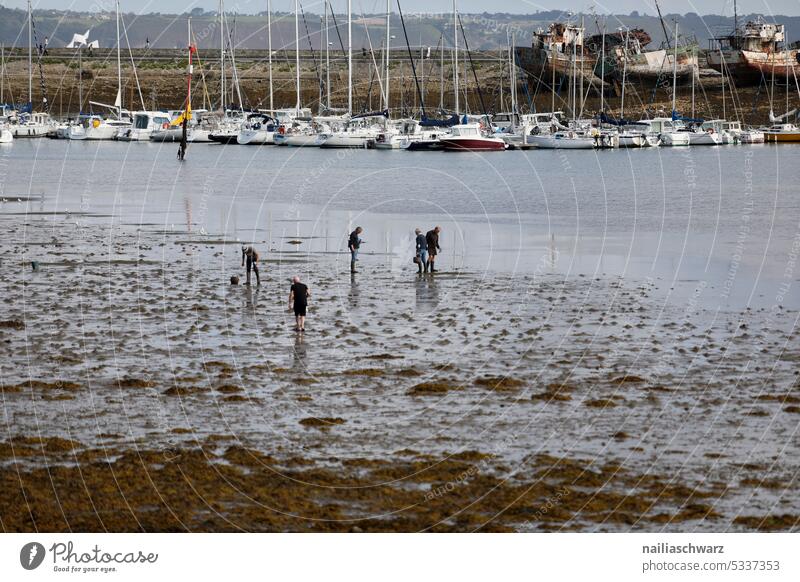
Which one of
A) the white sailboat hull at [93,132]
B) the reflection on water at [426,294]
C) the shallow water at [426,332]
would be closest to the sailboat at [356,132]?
the white sailboat hull at [93,132]

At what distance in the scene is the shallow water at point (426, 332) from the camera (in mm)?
23047

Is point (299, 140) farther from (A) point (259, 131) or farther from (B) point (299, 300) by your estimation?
(B) point (299, 300)

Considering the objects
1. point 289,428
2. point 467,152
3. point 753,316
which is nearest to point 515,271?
point 753,316

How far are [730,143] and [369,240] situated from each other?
312ft

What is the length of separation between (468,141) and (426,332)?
9495 cm

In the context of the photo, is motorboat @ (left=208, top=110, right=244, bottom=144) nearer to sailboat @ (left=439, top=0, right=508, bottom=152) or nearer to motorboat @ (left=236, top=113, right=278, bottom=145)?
motorboat @ (left=236, top=113, right=278, bottom=145)

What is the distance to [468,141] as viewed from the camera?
12662 centimetres

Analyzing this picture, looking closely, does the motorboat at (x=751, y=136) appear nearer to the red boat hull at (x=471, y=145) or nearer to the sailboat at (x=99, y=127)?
the red boat hull at (x=471, y=145)

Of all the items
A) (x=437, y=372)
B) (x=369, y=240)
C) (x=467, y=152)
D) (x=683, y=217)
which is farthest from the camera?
(x=467, y=152)

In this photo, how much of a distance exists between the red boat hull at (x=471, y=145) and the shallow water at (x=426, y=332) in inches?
2089

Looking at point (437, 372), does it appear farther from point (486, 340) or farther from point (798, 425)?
point (798, 425)

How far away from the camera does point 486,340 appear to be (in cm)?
3219

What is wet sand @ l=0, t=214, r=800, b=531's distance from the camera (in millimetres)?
19016

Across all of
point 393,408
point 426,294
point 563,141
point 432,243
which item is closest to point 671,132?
point 563,141
